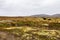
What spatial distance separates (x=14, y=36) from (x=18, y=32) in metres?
2.88

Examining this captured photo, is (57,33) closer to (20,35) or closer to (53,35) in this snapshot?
(53,35)

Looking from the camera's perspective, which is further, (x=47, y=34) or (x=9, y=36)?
(x=47, y=34)

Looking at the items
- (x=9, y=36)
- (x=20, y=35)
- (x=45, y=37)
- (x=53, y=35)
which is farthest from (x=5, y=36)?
(x=53, y=35)

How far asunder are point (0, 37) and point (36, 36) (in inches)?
292

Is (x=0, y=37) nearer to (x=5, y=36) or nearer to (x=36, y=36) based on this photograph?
(x=5, y=36)

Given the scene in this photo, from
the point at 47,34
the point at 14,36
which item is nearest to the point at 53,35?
the point at 47,34

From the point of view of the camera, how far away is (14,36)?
33562 mm

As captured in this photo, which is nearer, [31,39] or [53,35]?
[31,39]

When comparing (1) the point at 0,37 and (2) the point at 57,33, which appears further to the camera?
(2) the point at 57,33

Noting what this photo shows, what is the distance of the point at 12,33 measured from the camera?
3544 centimetres

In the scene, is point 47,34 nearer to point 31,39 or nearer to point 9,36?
point 31,39

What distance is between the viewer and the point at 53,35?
35969 millimetres

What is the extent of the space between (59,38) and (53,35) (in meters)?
1.86

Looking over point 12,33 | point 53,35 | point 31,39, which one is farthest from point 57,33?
point 12,33
